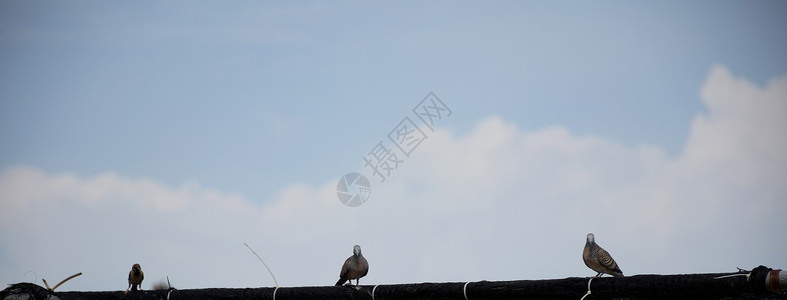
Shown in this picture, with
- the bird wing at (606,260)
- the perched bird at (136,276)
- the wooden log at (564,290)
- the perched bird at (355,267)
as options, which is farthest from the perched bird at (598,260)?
the perched bird at (136,276)

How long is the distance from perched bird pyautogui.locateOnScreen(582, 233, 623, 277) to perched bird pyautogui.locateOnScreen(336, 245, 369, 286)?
2.65m

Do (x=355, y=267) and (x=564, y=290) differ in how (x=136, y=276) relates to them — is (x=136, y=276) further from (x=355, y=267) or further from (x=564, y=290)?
(x=564, y=290)

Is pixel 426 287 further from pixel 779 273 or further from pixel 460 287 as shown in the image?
pixel 779 273

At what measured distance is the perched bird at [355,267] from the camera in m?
9.81

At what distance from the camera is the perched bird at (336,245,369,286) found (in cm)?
981

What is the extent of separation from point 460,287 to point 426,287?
32 centimetres

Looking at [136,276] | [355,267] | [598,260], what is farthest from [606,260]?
[136,276]

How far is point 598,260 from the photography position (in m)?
8.75

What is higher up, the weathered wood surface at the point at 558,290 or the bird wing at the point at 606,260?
the bird wing at the point at 606,260

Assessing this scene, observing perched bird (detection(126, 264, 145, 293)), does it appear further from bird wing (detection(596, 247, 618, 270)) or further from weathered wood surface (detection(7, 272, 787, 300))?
bird wing (detection(596, 247, 618, 270))

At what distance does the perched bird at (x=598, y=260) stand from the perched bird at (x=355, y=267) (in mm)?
2651

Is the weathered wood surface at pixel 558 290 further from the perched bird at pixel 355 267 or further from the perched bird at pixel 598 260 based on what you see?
the perched bird at pixel 598 260

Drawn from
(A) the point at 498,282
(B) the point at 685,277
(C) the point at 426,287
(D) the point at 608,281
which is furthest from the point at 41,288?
(B) the point at 685,277

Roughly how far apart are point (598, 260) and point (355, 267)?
9.55ft
